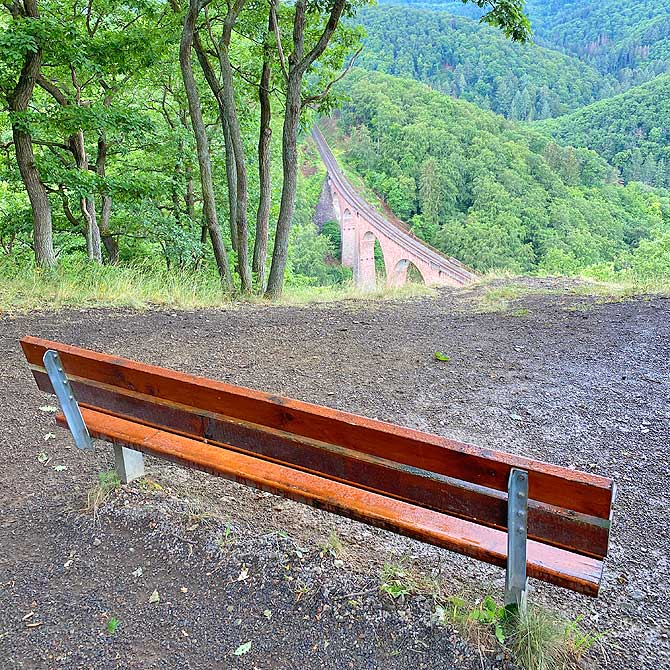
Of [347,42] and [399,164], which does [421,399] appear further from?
[399,164]

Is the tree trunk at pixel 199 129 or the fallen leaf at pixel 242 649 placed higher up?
the tree trunk at pixel 199 129

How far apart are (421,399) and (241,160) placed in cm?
604

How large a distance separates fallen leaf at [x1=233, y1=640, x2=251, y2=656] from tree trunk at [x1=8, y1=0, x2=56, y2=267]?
7124 mm

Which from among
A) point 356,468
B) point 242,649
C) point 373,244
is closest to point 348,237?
point 373,244

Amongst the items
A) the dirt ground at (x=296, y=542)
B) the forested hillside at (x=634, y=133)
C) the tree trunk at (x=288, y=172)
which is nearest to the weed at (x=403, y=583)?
the dirt ground at (x=296, y=542)

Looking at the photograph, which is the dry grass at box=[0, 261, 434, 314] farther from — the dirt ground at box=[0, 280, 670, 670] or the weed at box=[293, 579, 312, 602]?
the weed at box=[293, 579, 312, 602]

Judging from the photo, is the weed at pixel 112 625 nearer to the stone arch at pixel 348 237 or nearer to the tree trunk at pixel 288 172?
the tree trunk at pixel 288 172

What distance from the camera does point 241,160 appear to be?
898 centimetres

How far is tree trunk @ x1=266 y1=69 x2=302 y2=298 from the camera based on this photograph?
8.19 meters

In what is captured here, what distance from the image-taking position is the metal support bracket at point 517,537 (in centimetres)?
157

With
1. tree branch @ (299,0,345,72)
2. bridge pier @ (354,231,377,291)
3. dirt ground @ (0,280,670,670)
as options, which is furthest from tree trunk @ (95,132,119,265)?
bridge pier @ (354,231,377,291)

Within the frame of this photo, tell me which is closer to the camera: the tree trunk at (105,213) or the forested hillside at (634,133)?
the tree trunk at (105,213)

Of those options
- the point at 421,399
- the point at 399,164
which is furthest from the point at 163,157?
the point at 399,164

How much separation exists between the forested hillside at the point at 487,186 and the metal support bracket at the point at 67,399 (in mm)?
41534
